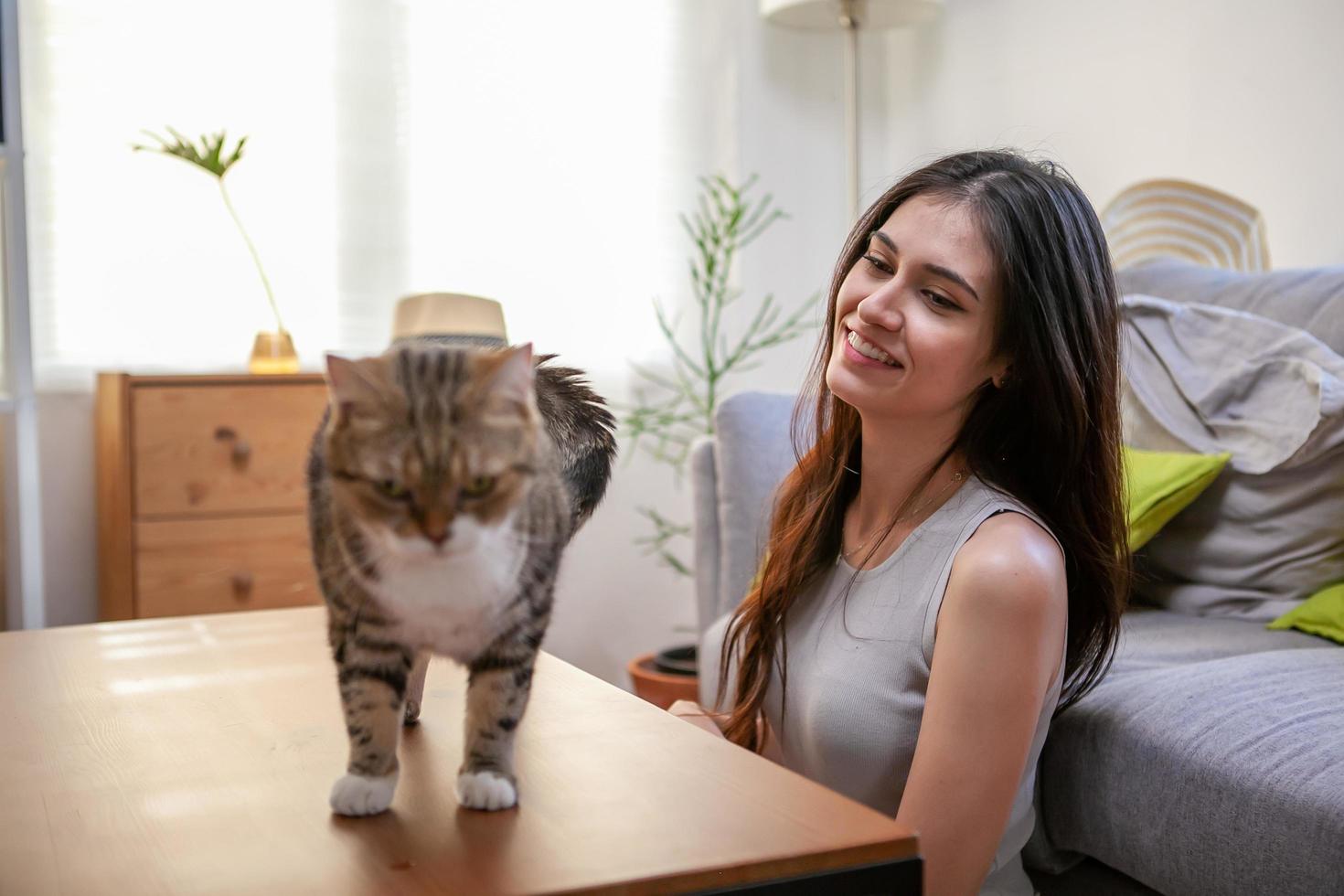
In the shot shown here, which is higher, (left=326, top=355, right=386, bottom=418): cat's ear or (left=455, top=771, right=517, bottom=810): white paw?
(left=326, top=355, right=386, bottom=418): cat's ear

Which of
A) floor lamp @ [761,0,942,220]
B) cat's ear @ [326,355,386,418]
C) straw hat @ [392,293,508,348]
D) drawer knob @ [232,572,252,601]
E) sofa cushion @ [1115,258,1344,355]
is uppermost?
floor lamp @ [761,0,942,220]

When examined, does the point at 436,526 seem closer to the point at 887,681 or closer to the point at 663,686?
the point at 887,681

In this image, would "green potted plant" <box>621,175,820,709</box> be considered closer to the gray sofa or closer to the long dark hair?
the gray sofa

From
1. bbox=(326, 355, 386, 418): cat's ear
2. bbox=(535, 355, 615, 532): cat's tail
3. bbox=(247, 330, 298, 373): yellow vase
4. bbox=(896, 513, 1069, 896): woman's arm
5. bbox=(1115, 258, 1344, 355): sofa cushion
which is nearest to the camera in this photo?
bbox=(326, 355, 386, 418): cat's ear

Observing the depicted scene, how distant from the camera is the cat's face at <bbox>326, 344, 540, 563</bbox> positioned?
0.44m

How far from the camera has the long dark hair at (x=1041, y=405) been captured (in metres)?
1.16

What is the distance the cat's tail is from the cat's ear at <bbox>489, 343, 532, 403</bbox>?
7 cm

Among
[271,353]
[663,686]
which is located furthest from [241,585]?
[663,686]

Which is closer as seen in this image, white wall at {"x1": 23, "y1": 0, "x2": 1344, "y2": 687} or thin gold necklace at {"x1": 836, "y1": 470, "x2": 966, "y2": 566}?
thin gold necklace at {"x1": 836, "y1": 470, "x2": 966, "y2": 566}

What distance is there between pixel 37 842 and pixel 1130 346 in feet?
6.10

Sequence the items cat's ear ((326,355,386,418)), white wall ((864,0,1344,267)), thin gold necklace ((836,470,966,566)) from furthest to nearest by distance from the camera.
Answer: white wall ((864,0,1344,267)) → thin gold necklace ((836,470,966,566)) → cat's ear ((326,355,386,418))

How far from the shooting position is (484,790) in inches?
23.9

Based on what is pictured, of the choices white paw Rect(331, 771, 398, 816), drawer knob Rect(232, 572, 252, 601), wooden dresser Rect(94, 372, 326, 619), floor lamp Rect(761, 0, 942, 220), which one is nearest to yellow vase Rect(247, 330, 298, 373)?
wooden dresser Rect(94, 372, 326, 619)

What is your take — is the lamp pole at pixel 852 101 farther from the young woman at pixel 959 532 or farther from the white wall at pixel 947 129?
the young woman at pixel 959 532
